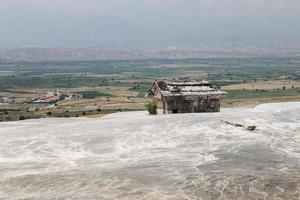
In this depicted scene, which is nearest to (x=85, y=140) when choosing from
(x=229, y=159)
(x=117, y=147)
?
(x=117, y=147)

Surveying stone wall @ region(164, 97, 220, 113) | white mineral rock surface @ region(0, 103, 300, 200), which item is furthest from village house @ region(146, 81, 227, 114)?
white mineral rock surface @ region(0, 103, 300, 200)

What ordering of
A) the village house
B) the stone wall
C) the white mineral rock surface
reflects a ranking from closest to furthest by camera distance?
the white mineral rock surface
the village house
the stone wall

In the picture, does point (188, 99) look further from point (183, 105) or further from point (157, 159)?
point (157, 159)

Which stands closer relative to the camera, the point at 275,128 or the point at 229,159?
the point at 229,159

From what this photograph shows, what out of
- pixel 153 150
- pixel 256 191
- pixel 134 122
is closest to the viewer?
pixel 256 191

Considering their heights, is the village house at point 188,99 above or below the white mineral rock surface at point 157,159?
above

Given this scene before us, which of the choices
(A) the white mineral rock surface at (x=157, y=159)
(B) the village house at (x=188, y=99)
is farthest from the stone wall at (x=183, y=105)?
(A) the white mineral rock surface at (x=157, y=159)

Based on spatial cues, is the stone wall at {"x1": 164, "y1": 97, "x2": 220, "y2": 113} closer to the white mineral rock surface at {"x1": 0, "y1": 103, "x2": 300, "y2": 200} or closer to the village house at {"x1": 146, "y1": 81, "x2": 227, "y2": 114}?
the village house at {"x1": 146, "y1": 81, "x2": 227, "y2": 114}

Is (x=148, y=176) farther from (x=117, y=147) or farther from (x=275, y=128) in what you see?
(x=275, y=128)

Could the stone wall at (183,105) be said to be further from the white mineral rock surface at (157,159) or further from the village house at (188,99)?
the white mineral rock surface at (157,159)
